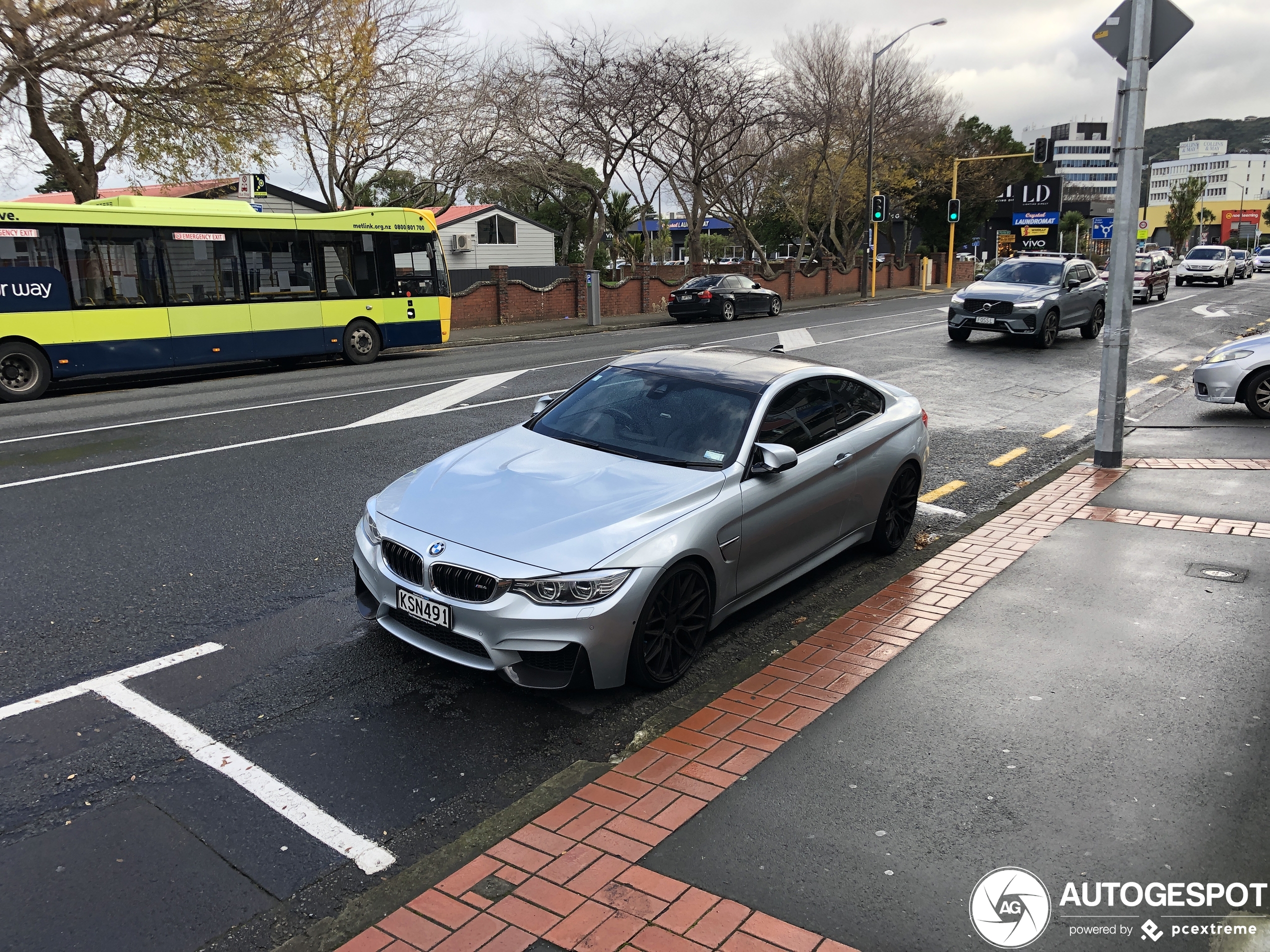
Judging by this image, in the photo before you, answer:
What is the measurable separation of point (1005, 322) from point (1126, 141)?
11134 mm

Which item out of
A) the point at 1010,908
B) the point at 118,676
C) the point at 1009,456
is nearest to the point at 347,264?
the point at 1009,456

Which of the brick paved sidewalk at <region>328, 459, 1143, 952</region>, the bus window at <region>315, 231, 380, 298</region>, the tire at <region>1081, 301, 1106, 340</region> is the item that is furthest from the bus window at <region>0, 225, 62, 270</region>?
the tire at <region>1081, 301, 1106, 340</region>

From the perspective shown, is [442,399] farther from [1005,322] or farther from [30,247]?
[1005,322]

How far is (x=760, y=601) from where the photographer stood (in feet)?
19.4

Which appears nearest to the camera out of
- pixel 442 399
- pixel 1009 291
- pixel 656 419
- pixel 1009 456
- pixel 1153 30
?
pixel 656 419

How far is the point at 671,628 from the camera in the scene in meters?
4.70

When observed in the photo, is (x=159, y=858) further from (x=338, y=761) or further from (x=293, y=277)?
(x=293, y=277)

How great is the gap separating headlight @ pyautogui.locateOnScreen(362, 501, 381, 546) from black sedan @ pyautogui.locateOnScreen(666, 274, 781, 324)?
83.5ft

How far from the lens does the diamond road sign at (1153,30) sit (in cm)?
806

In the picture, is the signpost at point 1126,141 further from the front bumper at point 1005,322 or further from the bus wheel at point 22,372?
the bus wheel at point 22,372

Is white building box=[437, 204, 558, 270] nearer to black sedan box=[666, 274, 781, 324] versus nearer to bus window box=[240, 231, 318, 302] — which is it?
black sedan box=[666, 274, 781, 324]

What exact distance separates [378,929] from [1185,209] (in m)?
124

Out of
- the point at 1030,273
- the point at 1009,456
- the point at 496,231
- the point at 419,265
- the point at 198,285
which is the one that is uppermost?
the point at 496,231

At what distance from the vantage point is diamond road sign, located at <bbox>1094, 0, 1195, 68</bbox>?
26.5ft
